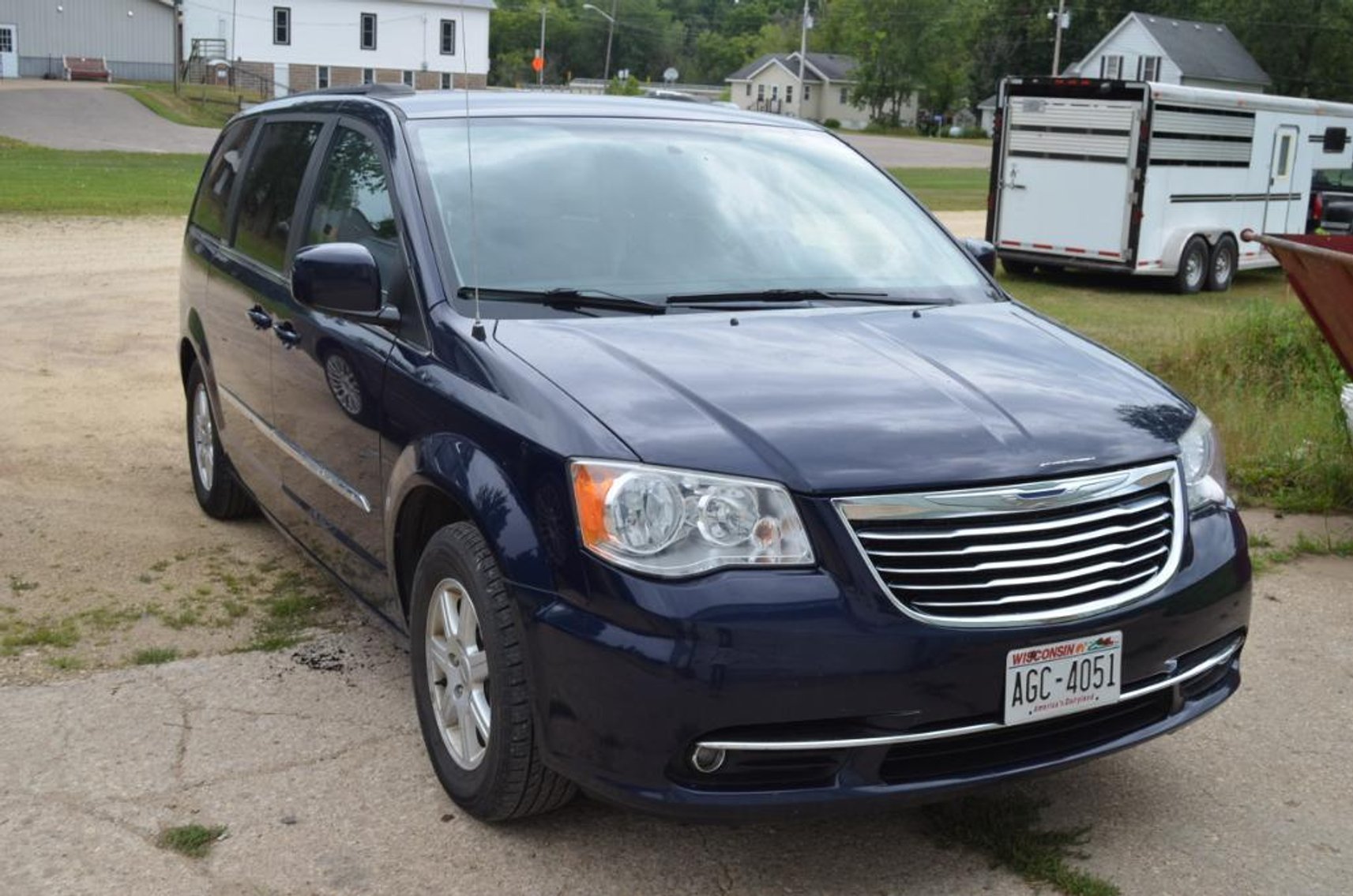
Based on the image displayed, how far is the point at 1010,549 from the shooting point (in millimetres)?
3344

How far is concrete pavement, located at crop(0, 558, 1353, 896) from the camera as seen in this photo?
3.57 metres

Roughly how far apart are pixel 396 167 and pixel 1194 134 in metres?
16.2

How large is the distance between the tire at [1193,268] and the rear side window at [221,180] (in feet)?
47.7

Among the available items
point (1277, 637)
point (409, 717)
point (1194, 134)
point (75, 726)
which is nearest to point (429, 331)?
point (409, 717)

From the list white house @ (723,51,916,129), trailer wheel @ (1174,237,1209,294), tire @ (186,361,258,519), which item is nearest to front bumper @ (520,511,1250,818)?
tire @ (186,361,258,519)

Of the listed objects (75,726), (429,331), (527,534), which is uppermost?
(429,331)

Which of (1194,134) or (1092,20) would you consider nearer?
(1194,134)

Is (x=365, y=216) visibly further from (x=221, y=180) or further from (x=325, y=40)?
(x=325, y=40)

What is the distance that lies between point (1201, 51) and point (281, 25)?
145ft

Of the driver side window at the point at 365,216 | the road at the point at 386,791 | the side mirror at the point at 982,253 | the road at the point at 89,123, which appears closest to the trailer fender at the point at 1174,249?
the road at the point at 386,791

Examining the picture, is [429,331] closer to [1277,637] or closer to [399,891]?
[399,891]

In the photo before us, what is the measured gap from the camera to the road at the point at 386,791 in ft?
11.8

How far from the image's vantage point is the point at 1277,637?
212 inches

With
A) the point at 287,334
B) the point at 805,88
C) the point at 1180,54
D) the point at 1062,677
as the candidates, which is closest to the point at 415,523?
the point at 287,334
